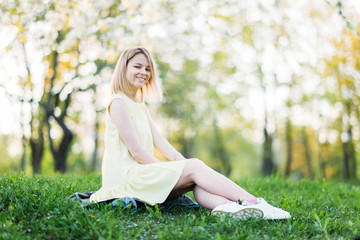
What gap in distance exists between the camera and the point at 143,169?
357 cm

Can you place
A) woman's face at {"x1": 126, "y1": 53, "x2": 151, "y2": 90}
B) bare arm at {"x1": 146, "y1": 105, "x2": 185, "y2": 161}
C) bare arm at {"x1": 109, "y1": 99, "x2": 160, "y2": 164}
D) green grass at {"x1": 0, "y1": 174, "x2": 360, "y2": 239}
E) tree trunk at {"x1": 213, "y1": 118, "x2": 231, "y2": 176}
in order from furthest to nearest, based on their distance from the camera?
tree trunk at {"x1": 213, "y1": 118, "x2": 231, "y2": 176}, bare arm at {"x1": 146, "y1": 105, "x2": 185, "y2": 161}, woman's face at {"x1": 126, "y1": 53, "x2": 151, "y2": 90}, bare arm at {"x1": 109, "y1": 99, "x2": 160, "y2": 164}, green grass at {"x1": 0, "y1": 174, "x2": 360, "y2": 239}

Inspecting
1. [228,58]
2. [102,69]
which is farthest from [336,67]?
[102,69]

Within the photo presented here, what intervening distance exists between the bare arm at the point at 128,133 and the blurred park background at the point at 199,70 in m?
2.42

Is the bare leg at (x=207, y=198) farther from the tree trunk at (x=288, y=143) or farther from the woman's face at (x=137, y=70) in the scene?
the tree trunk at (x=288, y=143)

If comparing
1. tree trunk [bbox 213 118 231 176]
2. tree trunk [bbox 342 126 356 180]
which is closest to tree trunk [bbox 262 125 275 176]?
tree trunk [bbox 342 126 356 180]

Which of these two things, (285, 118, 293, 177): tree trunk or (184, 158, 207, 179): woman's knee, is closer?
(184, 158, 207, 179): woman's knee

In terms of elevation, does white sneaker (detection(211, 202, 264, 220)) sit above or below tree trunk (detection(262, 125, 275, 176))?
above

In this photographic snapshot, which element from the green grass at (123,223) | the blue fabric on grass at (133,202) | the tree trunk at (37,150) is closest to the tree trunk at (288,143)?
the tree trunk at (37,150)

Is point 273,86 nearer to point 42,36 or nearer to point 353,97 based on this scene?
point 353,97

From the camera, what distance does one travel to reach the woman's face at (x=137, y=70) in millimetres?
3996

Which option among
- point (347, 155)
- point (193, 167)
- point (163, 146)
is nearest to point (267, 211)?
point (193, 167)

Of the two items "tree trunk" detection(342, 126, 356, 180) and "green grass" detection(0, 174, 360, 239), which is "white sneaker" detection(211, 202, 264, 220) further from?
"tree trunk" detection(342, 126, 356, 180)

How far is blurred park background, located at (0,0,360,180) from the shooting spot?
26.7ft

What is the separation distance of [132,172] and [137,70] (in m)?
1.11
